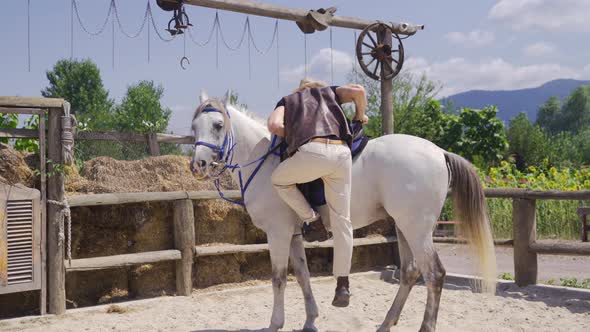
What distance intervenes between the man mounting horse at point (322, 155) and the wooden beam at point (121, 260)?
2.25 metres

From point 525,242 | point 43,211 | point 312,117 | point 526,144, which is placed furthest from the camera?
point 526,144

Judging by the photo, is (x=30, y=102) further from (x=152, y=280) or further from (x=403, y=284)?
(x=403, y=284)

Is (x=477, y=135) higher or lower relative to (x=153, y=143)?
higher

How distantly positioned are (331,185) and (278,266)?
2.71ft

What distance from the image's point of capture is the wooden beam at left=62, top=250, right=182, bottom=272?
5.41 metres

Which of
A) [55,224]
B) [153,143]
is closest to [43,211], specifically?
[55,224]

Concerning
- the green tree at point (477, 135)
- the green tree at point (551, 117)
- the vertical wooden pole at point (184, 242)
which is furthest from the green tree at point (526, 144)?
the green tree at point (551, 117)

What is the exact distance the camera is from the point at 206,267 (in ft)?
21.1

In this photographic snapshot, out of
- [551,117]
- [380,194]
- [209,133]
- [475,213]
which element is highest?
[551,117]

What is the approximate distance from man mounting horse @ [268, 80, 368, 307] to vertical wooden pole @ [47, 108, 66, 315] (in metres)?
2.34

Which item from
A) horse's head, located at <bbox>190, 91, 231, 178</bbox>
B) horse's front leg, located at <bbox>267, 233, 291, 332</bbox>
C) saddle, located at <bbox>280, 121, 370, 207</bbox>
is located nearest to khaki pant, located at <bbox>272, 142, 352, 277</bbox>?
saddle, located at <bbox>280, 121, 370, 207</bbox>

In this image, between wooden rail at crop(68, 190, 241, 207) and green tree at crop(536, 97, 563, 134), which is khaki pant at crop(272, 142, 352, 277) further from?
green tree at crop(536, 97, 563, 134)

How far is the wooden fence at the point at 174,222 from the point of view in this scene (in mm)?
5242

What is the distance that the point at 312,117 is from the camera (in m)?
4.07
